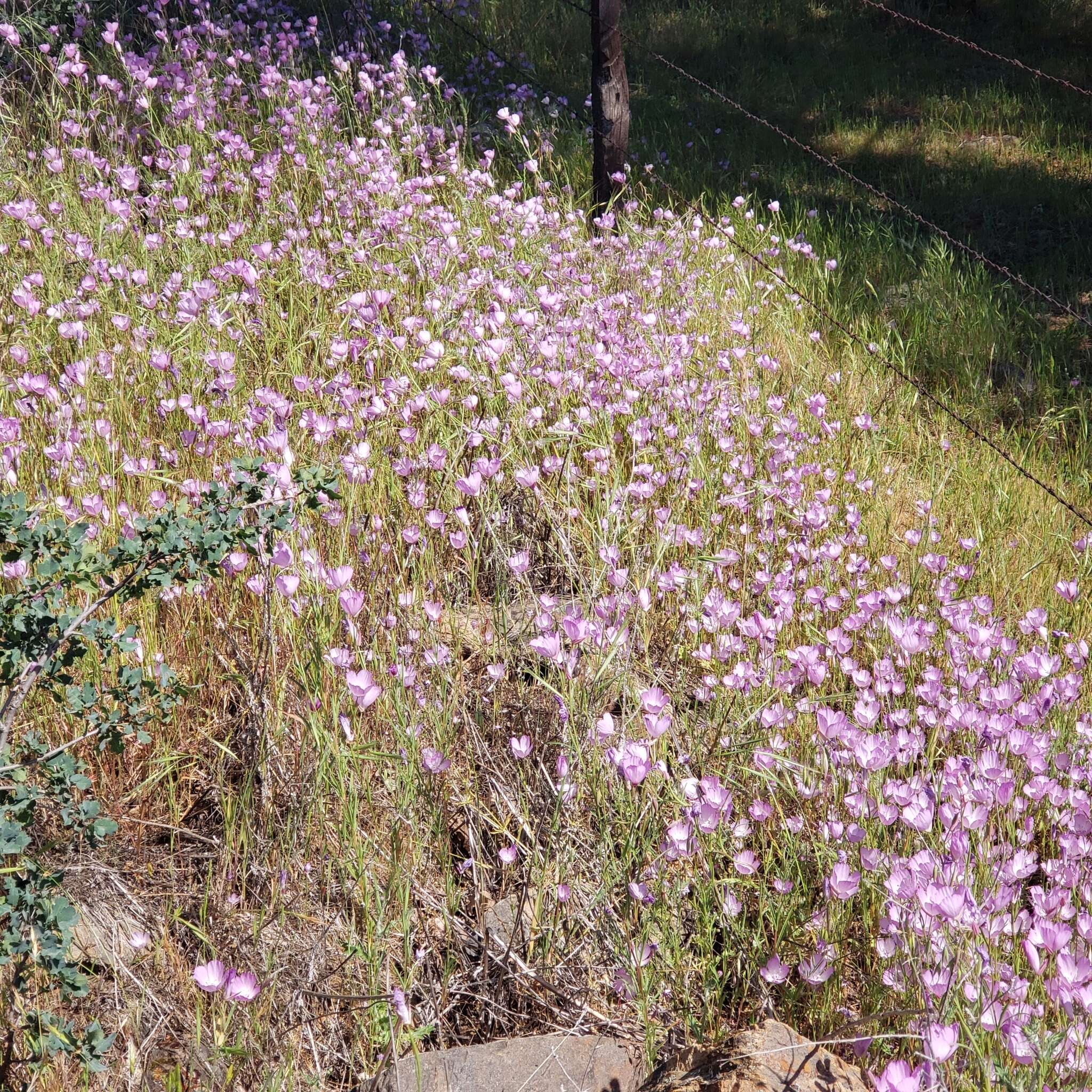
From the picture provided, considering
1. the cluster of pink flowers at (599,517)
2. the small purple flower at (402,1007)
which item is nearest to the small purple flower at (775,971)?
the cluster of pink flowers at (599,517)

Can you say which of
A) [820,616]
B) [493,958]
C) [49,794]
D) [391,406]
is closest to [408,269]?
[391,406]

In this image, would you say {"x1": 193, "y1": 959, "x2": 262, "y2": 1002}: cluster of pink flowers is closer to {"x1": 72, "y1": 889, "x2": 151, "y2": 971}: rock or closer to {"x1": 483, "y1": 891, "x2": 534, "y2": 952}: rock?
{"x1": 72, "y1": 889, "x2": 151, "y2": 971}: rock

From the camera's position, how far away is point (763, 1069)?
1517 mm

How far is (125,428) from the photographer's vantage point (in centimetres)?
321

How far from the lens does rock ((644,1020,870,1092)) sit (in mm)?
1505

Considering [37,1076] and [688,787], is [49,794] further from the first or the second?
[688,787]

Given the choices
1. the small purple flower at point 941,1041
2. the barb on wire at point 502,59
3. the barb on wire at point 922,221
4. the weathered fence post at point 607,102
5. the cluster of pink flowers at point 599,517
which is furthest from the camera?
the barb on wire at point 502,59

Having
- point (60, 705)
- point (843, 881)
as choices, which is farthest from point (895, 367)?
point (60, 705)

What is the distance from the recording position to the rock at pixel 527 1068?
1.67 metres

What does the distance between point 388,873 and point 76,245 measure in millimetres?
2948

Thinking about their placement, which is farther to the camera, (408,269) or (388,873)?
(408,269)

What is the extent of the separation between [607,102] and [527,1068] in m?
4.30

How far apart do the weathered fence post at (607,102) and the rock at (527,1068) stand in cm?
386

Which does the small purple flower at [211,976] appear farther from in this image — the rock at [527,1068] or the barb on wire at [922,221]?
the barb on wire at [922,221]
